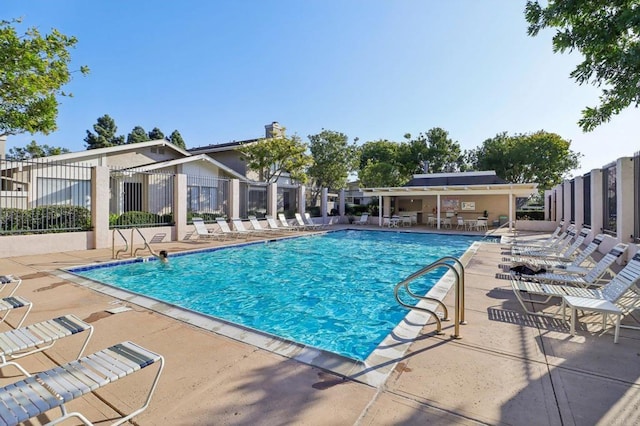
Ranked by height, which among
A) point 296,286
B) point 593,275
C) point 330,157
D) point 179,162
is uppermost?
point 330,157

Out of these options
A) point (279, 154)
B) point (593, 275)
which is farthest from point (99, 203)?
point (593, 275)

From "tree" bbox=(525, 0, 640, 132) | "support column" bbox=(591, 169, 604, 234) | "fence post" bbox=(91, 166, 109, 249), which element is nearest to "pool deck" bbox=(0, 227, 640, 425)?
"tree" bbox=(525, 0, 640, 132)

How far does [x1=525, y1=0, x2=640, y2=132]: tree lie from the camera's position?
4.71m

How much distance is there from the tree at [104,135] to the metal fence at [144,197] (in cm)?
3318

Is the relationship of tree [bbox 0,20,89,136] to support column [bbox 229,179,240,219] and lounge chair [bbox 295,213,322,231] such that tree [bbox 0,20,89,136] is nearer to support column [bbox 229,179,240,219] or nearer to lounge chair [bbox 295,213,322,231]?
support column [bbox 229,179,240,219]

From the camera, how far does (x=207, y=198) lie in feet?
64.0

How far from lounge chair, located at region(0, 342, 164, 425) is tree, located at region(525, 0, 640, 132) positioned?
21.1 feet

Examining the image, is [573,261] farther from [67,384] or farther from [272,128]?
[272,128]

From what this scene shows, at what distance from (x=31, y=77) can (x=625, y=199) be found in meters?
16.1

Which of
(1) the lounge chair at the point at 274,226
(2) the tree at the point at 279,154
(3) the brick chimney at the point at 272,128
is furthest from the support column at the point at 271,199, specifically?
(3) the brick chimney at the point at 272,128

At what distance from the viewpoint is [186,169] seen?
19.5 metres

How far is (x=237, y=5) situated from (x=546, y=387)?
1404 centimetres

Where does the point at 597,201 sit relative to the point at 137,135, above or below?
below

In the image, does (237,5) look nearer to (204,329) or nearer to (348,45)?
(348,45)
